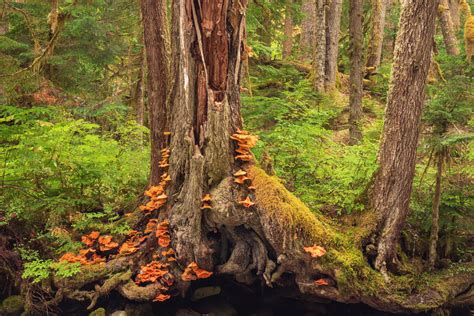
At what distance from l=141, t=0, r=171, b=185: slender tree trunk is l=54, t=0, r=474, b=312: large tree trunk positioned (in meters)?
0.60

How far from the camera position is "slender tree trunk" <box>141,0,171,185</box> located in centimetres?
634

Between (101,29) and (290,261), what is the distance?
7869mm

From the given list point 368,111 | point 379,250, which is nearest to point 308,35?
point 368,111

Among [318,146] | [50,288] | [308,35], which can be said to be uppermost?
[308,35]

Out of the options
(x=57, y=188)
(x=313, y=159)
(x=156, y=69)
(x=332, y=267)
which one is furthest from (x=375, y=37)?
(x=57, y=188)

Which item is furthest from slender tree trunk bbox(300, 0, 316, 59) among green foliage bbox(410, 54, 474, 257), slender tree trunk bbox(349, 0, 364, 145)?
green foliage bbox(410, 54, 474, 257)

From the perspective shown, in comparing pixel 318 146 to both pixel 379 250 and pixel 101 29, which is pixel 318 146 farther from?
pixel 101 29

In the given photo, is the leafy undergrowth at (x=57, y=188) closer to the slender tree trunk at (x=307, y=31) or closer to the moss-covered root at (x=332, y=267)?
the moss-covered root at (x=332, y=267)

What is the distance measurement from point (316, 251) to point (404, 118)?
2.39 m

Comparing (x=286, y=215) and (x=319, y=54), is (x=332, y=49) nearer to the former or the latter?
(x=319, y=54)

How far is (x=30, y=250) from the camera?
5.62 m

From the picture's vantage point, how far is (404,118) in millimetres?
5465

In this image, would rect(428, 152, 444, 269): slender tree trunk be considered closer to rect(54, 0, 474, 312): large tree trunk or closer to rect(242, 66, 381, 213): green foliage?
rect(54, 0, 474, 312): large tree trunk

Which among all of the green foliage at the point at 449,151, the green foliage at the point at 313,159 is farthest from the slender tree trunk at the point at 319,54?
the green foliage at the point at 449,151
